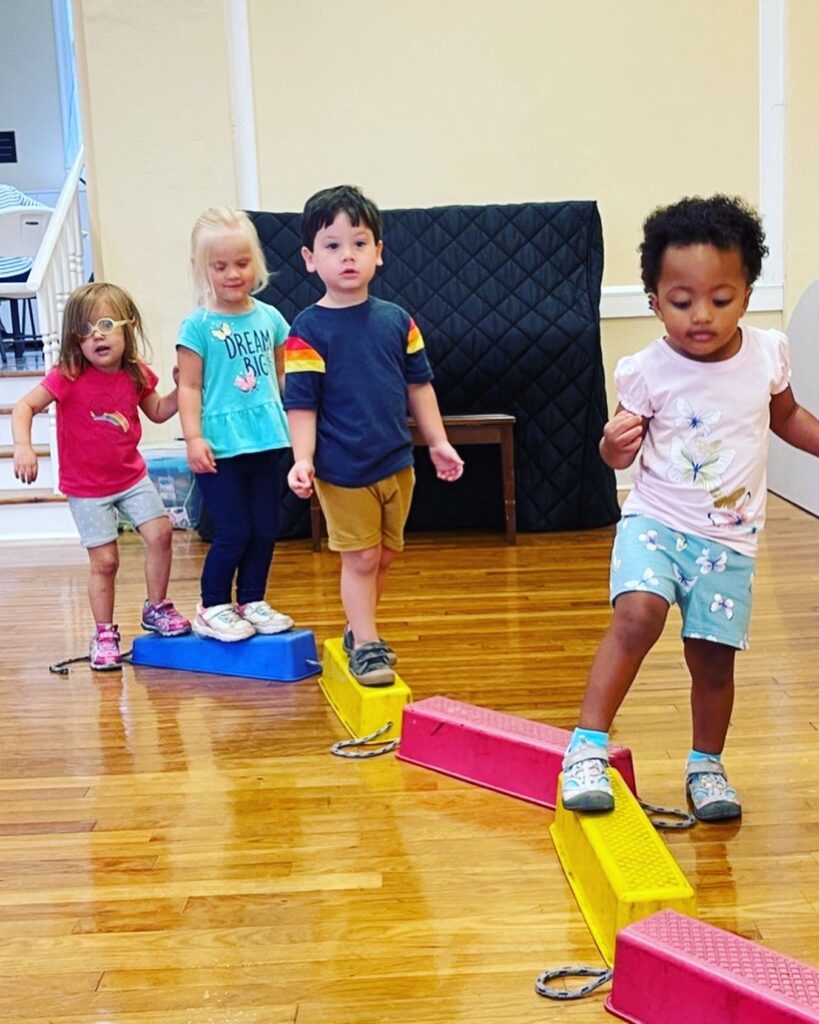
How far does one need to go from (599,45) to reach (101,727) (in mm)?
3501

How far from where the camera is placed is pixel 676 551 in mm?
1784

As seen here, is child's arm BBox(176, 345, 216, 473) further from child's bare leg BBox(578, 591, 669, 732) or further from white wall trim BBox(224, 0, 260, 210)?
white wall trim BBox(224, 0, 260, 210)

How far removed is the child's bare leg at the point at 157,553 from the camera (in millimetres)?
2932

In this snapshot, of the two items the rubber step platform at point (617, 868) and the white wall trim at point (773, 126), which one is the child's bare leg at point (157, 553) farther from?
the white wall trim at point (773, 126)

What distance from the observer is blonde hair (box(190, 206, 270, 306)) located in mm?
2699

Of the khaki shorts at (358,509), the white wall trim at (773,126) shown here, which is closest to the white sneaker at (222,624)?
the khaki shorts at (358,509)

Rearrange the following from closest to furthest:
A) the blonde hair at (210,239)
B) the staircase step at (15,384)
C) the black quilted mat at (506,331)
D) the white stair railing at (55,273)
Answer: the blonde hair at (210,239) < the black quilted mat at (506,331) < the white stair railing at (55,273) < the staircase step at (15,384)

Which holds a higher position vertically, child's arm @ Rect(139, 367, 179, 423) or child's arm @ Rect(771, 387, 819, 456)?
child's arm @ Rect(771, 387, 819, 456)

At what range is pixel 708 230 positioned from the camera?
1671 mm

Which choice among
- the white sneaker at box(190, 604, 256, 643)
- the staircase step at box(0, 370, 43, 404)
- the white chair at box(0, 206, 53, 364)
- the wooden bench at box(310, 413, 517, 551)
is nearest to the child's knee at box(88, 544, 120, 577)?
the white sneaker at box(190, 604, 256, 643)

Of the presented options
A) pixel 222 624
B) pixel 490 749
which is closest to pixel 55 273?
pixel 222 624

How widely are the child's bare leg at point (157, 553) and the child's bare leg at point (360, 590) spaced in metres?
0.64

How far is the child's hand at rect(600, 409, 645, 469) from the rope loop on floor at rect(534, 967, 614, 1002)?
675mm

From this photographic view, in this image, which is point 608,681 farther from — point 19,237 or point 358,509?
point 19,237
